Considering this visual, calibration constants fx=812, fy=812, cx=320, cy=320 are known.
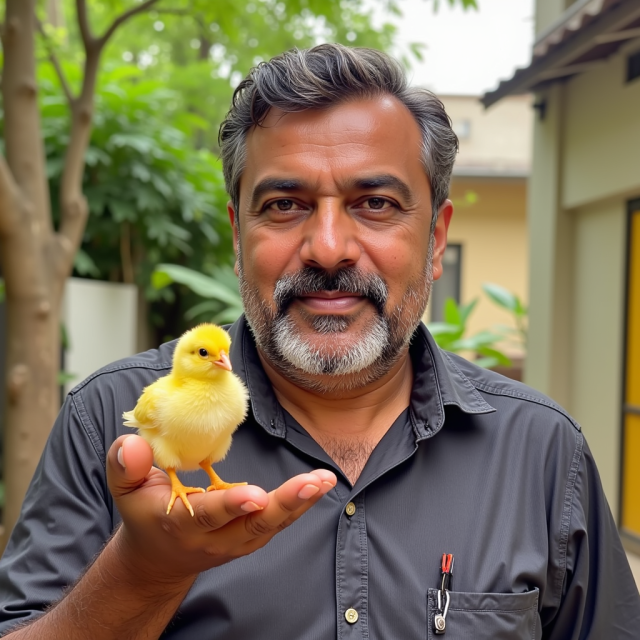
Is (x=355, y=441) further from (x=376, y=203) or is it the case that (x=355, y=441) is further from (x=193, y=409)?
(x=193, y=409)

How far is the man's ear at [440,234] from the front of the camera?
113 inches

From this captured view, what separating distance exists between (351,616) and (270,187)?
1.26m

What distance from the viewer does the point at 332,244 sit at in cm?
235

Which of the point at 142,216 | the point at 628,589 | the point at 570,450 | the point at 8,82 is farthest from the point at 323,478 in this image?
the point at 142,216

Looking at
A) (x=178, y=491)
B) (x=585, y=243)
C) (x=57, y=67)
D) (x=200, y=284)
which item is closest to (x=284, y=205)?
(x=178, y=491)

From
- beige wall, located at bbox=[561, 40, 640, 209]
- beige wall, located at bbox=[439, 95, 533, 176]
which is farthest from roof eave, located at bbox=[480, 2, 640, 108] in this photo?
beige wall, located at bbox=[439, 95, 533, 176]

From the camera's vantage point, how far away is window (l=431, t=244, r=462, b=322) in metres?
17.8

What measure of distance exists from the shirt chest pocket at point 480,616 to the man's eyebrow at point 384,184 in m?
1.18

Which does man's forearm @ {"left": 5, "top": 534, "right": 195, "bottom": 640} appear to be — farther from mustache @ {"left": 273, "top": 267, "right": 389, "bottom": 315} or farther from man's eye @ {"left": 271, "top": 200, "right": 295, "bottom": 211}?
man's eye @ {"left": 271, "top": 200, "right": 295, "bottom": 211}

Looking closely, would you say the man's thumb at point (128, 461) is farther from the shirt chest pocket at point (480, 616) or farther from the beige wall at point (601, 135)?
the beige wall at point (601, 135)

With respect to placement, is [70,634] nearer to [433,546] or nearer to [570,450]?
[433,546]

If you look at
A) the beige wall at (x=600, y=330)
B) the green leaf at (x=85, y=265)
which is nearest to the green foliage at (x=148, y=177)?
the green leaf at (x=85, y=265)

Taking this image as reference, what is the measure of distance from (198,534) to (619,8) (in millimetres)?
5615

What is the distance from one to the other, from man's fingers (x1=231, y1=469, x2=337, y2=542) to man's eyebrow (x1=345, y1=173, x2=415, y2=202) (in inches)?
43.6
